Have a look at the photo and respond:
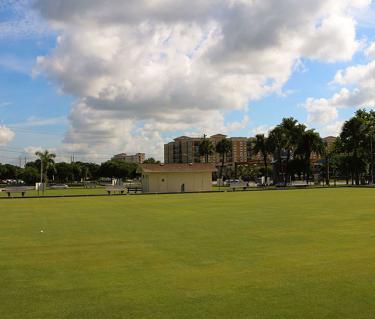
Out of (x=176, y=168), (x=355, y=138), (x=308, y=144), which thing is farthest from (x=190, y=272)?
(x=308, y=144)

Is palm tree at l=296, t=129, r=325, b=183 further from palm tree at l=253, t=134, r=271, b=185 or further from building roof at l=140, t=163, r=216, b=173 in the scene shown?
building roof at l=140, t=163, r=216, b=173

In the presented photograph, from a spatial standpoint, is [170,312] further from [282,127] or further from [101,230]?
[282,127]

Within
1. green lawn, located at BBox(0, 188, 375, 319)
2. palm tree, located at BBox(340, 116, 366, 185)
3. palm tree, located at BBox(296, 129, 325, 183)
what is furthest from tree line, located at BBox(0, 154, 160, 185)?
green lawn, located at BBox(0, 188, 375, 319)

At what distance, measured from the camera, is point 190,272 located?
917 cm

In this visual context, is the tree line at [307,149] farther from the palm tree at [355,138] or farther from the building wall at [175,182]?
the building wall at [175,182]

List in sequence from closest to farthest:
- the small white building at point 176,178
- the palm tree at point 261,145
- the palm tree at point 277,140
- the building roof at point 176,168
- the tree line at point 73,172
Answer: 1. the small white building at point 176,178
2. the building roof at point 176,168
3. the palm tree at point 277,140
4. the palm tree at point 261,145
5. the tree line at point 73,172

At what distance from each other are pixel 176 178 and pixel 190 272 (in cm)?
4976

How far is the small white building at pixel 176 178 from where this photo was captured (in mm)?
57969

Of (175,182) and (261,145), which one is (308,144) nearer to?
(261,145)

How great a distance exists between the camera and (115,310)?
674cm

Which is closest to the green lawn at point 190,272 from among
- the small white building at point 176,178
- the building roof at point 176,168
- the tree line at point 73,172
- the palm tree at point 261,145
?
the small white building at point 176,178

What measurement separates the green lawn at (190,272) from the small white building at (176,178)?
41314mm

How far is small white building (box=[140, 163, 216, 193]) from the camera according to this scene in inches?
2282

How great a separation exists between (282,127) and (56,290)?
83.5m
